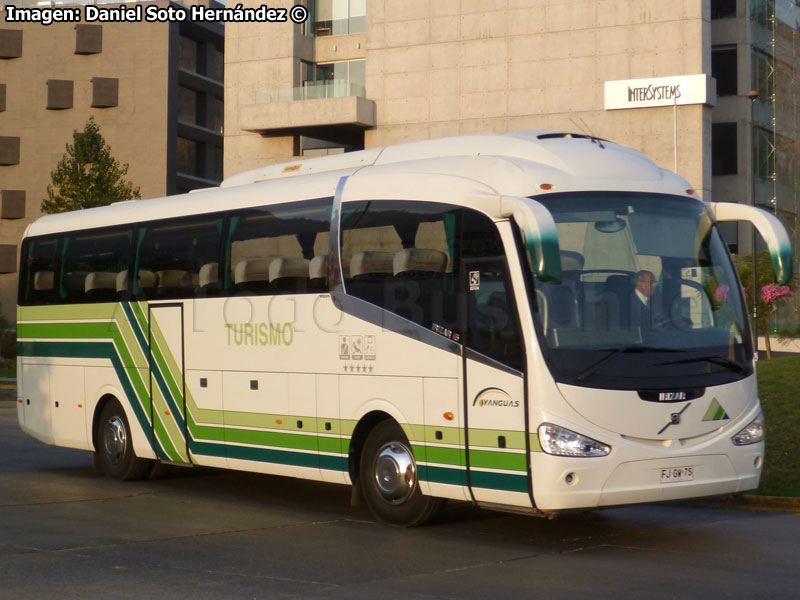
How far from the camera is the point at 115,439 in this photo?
53.7ft

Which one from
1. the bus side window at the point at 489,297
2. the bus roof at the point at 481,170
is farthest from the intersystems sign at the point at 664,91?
the bus side window at the point at 489,297

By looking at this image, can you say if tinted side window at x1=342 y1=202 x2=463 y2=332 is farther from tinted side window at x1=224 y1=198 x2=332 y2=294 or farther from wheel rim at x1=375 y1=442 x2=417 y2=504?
wheel rim at x1=375 y1=442 x2=417 y2=504

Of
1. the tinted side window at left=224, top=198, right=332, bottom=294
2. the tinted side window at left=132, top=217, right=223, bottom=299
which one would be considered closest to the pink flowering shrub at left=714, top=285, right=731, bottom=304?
the tinted side window at left=224, top=198, right=332, bottom=294

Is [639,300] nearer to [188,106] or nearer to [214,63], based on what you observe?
[188,106]

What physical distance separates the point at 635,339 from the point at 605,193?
4.58 ft

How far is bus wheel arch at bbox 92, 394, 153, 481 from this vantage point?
16.1 meters

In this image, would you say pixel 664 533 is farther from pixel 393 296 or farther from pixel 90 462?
pixel 90 462

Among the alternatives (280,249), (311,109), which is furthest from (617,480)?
(311,109)

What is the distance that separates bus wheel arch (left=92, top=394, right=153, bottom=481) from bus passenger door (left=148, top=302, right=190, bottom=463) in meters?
0.69

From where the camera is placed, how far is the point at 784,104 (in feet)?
204

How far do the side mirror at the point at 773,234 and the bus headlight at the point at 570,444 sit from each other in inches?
85.1

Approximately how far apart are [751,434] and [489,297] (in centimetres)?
259

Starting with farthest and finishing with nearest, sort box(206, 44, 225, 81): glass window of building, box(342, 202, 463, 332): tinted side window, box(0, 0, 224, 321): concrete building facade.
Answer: box(206, 44, 225, 81): glass window of building → box(0, 0, 224, 321): concrete building facade → box(342, 202, 463, 332): tinted side window

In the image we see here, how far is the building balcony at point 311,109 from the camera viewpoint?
55750 mm
